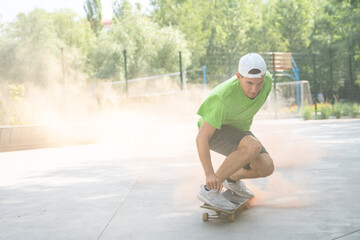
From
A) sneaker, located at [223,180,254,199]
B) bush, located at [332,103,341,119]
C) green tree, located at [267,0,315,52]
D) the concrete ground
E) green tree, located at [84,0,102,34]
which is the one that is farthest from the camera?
green tree, located at [84,0,102,34]

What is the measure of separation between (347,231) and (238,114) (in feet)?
3.95

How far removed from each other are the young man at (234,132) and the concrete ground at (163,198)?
0.86 feet

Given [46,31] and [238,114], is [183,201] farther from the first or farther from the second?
[46,31]

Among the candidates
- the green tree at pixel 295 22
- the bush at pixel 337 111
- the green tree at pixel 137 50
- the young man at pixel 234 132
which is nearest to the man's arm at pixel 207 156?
the young man at pixel 234 132

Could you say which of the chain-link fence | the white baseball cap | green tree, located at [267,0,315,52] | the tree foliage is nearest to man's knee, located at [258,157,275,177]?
the white baseball cap

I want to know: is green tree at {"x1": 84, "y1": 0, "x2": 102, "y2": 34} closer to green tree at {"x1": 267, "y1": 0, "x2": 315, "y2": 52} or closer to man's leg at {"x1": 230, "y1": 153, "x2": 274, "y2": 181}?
green tree at {"x1": 267, "y1": 0, "x2": 315, "y2": 52}

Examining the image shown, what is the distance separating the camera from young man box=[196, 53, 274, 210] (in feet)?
11.1

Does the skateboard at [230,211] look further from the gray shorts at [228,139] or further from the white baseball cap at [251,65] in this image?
the white baseball cap at [251,65]

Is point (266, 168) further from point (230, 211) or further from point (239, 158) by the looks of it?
point (230, 211)

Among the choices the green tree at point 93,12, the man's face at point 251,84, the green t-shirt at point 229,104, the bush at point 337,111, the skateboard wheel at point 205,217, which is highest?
the green tree at point 93,12

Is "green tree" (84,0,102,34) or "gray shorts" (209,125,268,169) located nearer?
"gray shorts" (209,125,268,169)

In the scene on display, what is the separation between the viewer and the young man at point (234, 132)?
11.1 ft

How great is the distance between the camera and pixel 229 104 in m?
3.49

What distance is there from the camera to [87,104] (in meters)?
30.0
